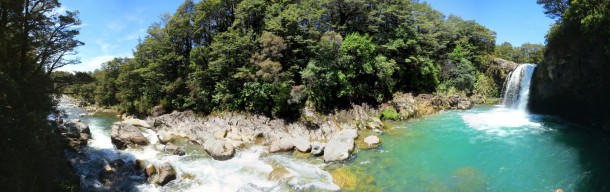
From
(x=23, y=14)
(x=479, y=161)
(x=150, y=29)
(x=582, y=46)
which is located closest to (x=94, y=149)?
(x=23, y=14)

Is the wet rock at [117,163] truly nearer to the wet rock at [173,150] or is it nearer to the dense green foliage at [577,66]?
the wet rock at [173,150]

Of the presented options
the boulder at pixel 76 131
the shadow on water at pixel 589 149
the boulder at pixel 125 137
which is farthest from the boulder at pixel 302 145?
the boulder at pixel 76 131

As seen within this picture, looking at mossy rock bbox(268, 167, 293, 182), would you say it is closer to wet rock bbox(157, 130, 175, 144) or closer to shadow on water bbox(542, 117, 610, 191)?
wet rock bbox(157, 130, 175, 144)

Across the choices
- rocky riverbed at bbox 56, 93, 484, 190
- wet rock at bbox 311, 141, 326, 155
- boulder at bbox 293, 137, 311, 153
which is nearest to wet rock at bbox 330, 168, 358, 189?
rocky riverbed at bbox 56, 93, 484, 190

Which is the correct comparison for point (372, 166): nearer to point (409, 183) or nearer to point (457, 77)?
point (409, 183)

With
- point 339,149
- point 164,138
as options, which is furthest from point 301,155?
point 164,138

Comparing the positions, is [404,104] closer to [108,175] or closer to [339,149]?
[339,149]
